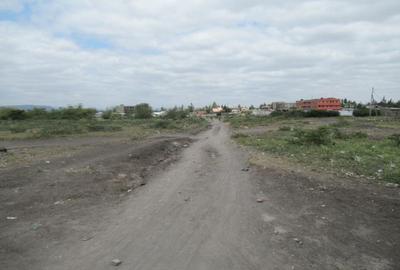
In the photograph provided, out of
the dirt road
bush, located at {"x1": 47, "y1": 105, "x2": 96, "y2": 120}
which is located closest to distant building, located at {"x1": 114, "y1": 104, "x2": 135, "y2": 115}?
bush, located at {"x1": 47, "y1": 105, "x2": 96, "y2": 120}

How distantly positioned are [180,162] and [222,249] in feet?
35.4

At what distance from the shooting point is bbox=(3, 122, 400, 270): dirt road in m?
5.11

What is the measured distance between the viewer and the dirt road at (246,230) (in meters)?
5.11

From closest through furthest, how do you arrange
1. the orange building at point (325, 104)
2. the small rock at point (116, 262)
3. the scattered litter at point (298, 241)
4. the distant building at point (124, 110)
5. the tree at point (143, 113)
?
the small rock at point (116, 262) → the scattered litter at point (298, 241) → the tree at point (143, 113) → the orange building at point (325, 104) → the distant building at point (124, 110)

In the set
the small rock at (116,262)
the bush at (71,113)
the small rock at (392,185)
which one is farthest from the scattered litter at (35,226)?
the bush at (71,113)

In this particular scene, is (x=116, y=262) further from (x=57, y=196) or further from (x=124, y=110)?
(x=124, y=110)

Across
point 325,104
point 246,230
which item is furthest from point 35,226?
point 325,104

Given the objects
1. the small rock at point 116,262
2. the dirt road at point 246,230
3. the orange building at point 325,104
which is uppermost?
the orange building at point 325,104

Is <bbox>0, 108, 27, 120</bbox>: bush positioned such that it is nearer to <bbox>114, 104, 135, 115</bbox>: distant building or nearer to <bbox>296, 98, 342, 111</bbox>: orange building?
<bbox>114, 104, 135, 115</bbox>: distant building

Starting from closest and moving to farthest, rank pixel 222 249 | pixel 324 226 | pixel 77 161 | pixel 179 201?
pixel 222 249 → pixel 324 226 → pixel 179 201 → pixel 77 161

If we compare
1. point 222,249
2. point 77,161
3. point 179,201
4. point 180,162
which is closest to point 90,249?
point 222,249

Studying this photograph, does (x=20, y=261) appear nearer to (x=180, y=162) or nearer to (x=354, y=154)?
(x=180, y=162)

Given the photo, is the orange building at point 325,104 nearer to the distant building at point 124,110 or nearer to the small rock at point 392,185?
the distant building at point 124,110

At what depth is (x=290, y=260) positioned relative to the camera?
5.11m
